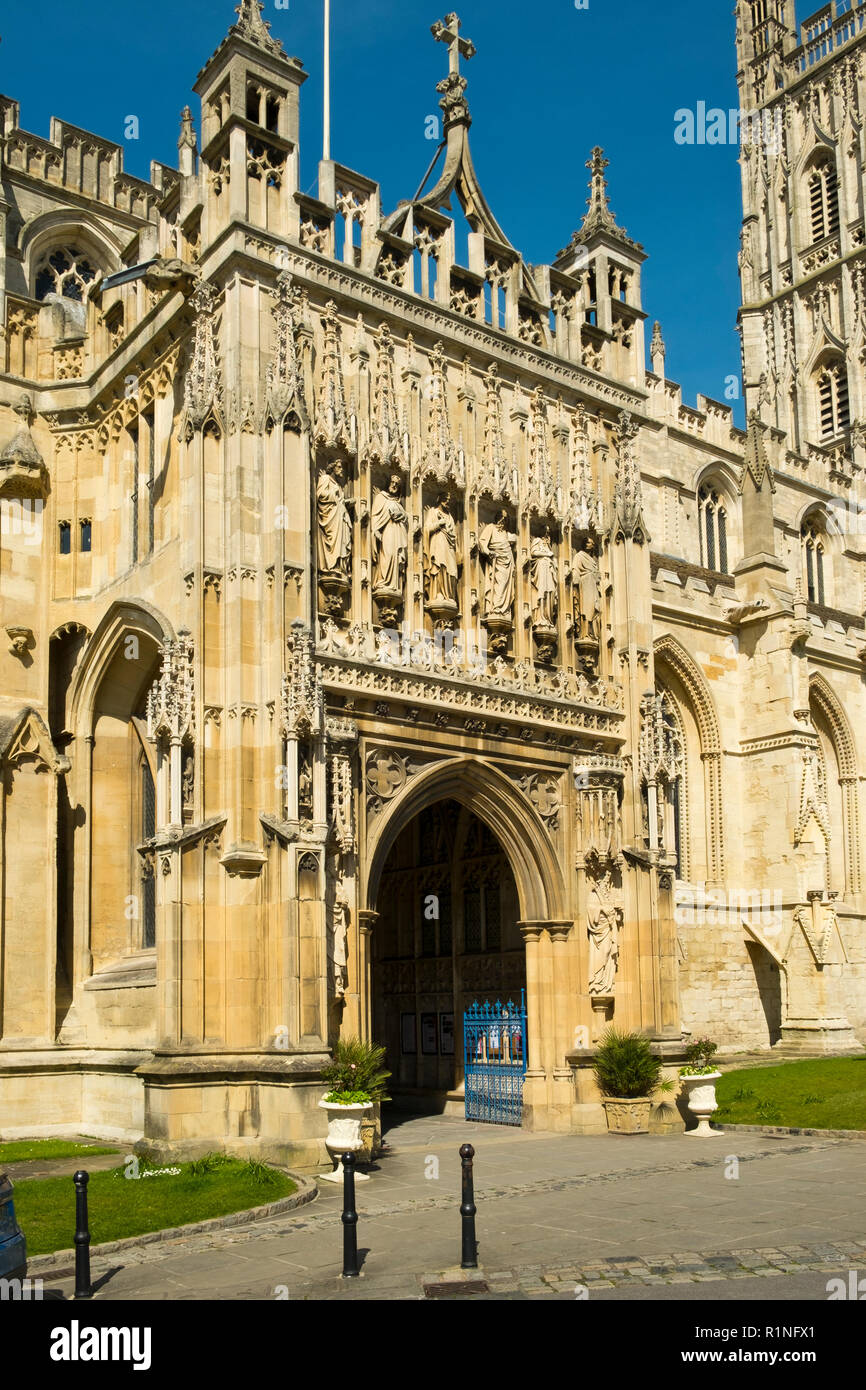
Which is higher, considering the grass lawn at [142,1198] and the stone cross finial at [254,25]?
the stone cross finial at [254,25]

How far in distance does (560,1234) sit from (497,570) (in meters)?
11.7

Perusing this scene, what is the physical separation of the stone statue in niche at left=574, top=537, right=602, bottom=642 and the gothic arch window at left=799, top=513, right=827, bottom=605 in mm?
18627

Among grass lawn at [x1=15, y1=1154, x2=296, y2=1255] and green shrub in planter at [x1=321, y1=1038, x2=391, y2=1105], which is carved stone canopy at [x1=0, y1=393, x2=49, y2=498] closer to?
green shrub in planter at [x1=321, y1=1038, x2=391, y2=1105]

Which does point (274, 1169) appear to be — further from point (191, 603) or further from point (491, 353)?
point (491, 353)

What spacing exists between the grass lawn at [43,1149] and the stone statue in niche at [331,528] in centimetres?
868

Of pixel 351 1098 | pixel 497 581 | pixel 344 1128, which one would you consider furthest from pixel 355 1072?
pixel 497 581

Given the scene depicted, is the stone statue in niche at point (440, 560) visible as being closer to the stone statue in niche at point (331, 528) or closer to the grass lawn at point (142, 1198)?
the stone statue in niche at point (331, 528)

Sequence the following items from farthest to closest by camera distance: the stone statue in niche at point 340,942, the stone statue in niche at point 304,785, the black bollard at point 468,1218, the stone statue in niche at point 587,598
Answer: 1. the stone statue in niche at point 587,598
2. the stone statue in niche at point 340,942
3. the stone statue in niche at point 304,785
4. the black bollard at point 468,1218

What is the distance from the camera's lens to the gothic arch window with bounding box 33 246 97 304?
30.2 m

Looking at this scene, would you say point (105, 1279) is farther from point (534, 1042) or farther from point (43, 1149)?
point (534, 1042)

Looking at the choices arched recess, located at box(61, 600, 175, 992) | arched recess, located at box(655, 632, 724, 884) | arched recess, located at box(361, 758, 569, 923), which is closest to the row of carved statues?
arched recess, located at box(361, 758, 569, 923)

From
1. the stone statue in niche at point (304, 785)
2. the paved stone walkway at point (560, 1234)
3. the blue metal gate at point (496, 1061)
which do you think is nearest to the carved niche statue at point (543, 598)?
the stone statue in niche at point (304, 785)

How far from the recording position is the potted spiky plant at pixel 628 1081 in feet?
67.1
